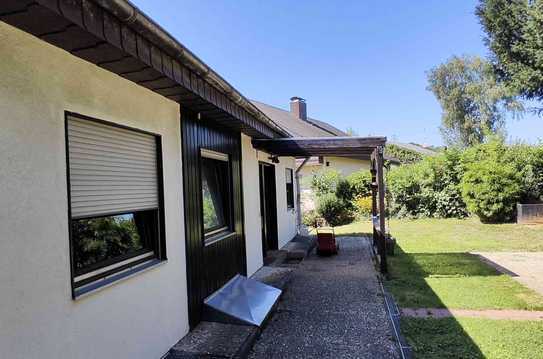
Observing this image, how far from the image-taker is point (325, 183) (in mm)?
18328

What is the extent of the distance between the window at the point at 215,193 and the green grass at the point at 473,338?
3.07m

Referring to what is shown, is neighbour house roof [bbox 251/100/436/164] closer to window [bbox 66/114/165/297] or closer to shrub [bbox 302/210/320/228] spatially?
shrub [bbox 302/210/320/228]

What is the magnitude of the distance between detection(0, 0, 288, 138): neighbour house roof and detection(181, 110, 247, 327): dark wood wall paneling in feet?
2.11

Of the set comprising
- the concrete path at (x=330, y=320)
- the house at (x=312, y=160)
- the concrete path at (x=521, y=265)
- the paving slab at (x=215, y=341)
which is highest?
the house at (x=312, y=160)

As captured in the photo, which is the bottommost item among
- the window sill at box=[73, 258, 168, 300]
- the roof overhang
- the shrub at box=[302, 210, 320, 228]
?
the shrub at box=[302, 210, 320, 228]

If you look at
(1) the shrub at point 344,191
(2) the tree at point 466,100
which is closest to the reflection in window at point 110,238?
(1) the shrub at point 344,191

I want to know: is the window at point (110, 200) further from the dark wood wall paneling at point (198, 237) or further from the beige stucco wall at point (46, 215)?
the dark wood wall paneling at point (198, 237)

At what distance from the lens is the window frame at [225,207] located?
5088 millimetres

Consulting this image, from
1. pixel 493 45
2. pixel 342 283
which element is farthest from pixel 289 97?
pixel 342 283

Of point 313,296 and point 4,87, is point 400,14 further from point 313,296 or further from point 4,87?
point 4,87

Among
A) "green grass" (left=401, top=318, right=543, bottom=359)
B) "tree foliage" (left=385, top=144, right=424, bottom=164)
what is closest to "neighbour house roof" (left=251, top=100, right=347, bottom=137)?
"tree foliage" (left=385, top=144, right=424, bottom=164)

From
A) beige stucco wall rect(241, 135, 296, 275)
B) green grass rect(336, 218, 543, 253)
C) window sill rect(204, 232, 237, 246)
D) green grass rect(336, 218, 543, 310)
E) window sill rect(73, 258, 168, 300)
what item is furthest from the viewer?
green grass rect(336, 218, 543, 253)

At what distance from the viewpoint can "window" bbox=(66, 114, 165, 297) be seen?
2781 mm

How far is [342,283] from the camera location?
23.2 feet
